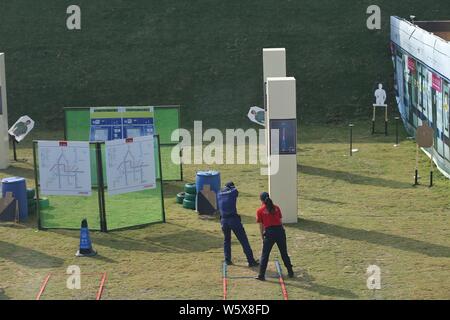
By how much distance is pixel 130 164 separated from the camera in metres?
20.2

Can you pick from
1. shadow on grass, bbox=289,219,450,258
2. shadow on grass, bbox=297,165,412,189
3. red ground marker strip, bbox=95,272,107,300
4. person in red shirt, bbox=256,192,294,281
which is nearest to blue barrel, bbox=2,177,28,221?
red ground marker strip, bbox=95,272,107,300

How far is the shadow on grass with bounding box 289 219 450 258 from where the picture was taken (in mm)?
18150

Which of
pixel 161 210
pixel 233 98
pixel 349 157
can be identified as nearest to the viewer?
pixel 161 210

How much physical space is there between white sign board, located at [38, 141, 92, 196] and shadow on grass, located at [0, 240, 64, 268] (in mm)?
1685

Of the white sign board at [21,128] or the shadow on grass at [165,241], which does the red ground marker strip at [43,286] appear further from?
the white sign board at [21,128]

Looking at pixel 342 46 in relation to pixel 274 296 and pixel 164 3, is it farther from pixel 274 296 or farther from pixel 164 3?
pixel 274 296

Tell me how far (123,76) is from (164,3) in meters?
4.63

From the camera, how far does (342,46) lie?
35344mm

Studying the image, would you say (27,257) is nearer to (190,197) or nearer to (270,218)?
(190,197)

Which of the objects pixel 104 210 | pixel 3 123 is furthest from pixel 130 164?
pixel 3 123

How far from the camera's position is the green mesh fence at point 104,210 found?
20328 millimetres

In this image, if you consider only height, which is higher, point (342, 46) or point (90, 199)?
point (342, 46)

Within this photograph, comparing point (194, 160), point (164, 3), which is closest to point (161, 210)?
point (194, 160)

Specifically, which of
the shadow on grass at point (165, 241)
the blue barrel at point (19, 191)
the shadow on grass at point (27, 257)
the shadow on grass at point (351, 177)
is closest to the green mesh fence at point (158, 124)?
the blue barrel at point (19, 191)
